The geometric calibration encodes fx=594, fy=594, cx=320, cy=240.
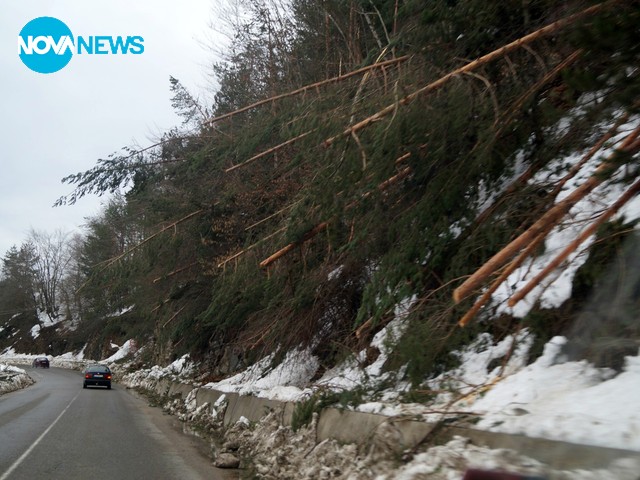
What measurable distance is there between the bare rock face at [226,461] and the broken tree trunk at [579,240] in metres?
5.84

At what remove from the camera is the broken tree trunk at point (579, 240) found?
626 centimetres

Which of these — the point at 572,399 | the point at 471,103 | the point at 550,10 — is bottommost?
the point at 572,399

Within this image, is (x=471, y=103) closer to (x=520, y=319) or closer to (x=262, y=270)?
(x=520, y=319)

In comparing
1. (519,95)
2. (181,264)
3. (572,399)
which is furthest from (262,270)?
(181,264)

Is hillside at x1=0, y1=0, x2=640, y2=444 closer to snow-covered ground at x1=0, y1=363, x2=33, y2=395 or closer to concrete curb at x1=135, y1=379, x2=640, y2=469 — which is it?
concrete curb at x1=135, y1=379, x2=640, y2=469

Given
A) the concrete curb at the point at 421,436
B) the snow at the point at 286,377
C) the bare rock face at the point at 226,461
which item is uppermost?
the snow at the point at 286,377

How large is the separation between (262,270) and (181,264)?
9.76 meters

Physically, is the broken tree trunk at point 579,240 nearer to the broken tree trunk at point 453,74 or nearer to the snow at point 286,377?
the broken tree trunk at point 453,74

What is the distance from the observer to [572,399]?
5129 millimetres

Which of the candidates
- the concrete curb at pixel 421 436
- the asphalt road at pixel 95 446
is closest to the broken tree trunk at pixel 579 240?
the concrete curb at pixel 421 436

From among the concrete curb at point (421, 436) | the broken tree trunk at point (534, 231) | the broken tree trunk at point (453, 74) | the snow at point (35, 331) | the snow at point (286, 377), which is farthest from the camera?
the snow at point (35, 331)

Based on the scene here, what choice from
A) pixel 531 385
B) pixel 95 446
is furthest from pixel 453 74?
pixel 95 446

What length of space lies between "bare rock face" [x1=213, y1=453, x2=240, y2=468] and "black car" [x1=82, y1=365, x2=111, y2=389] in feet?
81.3

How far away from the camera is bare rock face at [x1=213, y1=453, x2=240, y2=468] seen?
9.95 m
